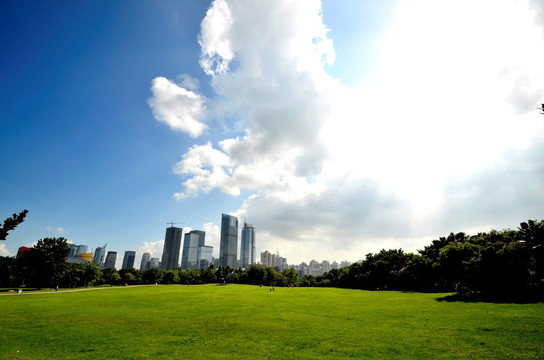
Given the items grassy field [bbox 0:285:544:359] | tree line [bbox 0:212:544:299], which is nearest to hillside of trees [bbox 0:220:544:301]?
tree line [bbox 0:212:544:299]

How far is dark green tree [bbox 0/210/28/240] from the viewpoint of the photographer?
678 cm

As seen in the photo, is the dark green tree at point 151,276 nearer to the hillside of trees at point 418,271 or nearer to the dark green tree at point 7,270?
the hillside of trees at point 418,271

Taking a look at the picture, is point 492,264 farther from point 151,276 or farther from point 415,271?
point 151,276

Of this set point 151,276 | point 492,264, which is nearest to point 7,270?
point 151,276

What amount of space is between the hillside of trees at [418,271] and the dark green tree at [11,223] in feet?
153

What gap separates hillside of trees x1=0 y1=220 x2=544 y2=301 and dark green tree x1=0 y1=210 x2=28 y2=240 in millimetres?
46612

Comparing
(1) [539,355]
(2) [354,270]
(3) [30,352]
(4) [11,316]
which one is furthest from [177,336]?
(2) [354,270]

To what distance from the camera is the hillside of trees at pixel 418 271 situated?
34.5m

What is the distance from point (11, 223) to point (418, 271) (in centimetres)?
7534

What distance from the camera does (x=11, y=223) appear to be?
6.94 meters

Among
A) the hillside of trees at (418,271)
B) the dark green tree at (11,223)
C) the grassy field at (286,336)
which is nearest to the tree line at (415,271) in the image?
the hillside of trees at (418,271)

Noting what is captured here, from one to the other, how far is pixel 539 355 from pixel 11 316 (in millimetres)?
45906

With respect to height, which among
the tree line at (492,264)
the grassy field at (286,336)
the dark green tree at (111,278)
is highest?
the tree line at (492,264)

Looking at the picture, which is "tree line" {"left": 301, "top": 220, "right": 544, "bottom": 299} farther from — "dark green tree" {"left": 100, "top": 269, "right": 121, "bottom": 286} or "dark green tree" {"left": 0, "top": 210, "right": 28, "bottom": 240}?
"dark green tree" {"left": 100, "top": 269, "right": 121, "bottom": 286}
